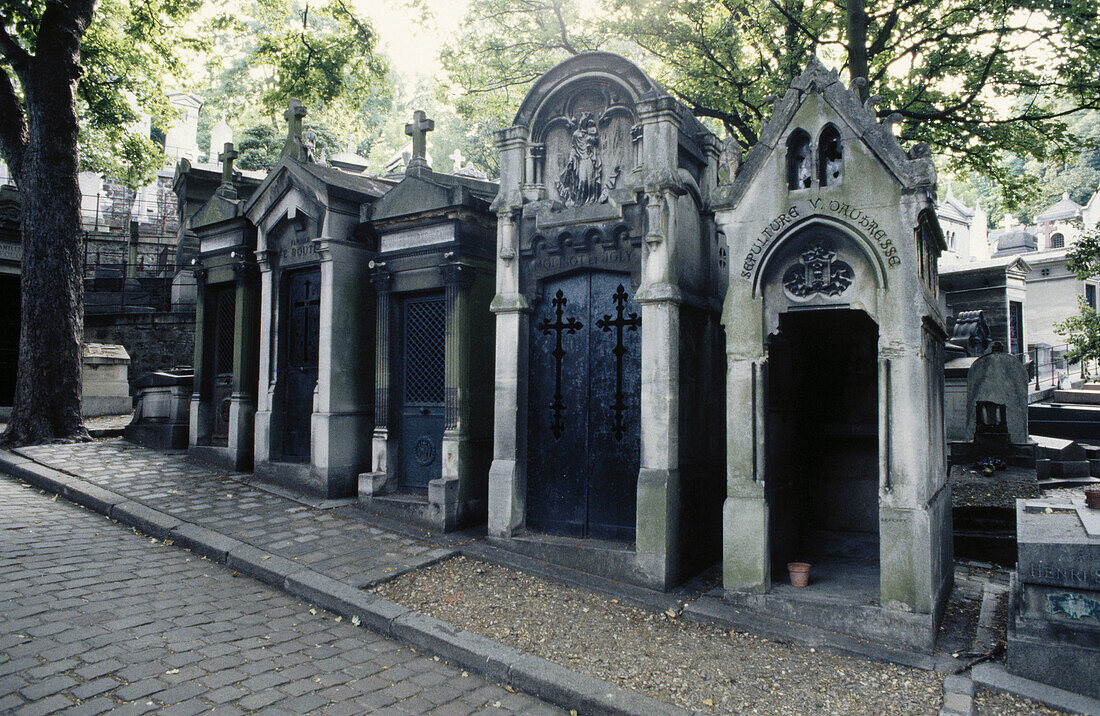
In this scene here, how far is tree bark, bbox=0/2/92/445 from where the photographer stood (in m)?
11.4

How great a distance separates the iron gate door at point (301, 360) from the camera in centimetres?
938

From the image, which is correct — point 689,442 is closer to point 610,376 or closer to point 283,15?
point 610,376

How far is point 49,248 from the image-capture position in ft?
37.8

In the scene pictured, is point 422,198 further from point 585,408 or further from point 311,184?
point 585,408

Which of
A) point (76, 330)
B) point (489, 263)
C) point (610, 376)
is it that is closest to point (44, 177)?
point (76, 330)

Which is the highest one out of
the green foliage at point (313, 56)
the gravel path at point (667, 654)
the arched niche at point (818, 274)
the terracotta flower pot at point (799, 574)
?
the green foliage at point (313, 56)

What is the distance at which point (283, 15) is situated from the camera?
14.7 m

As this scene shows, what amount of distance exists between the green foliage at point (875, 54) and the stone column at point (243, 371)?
6812 millimetres

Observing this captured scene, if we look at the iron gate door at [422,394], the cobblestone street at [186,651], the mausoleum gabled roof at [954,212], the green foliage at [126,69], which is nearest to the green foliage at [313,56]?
the green foliage at [126,69]

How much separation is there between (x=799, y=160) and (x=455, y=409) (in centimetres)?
439

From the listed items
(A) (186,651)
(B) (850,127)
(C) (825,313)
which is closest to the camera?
(A) (186,651)

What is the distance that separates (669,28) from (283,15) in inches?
339

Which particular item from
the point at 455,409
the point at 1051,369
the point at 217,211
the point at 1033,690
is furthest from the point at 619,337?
the point at 1051,369

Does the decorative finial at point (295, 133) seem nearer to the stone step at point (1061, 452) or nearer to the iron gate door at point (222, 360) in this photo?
the iron gate door at point (222, 360)
